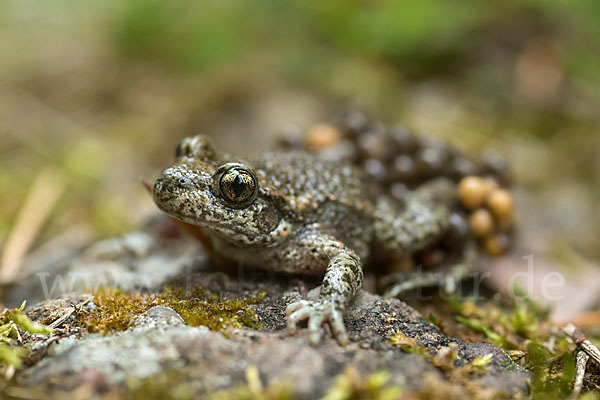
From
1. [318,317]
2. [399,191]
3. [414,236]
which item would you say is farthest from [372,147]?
[318,317]

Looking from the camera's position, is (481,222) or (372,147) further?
(372,147)

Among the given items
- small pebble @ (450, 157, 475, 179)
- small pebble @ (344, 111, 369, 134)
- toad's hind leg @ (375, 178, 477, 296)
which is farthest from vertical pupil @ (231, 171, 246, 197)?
small pebble @ (450, 157, 475, 179)

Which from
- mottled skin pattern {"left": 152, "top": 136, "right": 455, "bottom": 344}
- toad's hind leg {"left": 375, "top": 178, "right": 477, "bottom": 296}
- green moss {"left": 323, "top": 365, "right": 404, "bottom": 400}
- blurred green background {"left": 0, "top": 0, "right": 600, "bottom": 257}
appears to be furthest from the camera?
blurred green background {"left": 0, "top": 0, "right": 600, "bottom": 257}

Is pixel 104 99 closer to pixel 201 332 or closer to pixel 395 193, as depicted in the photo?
pixel 395 193

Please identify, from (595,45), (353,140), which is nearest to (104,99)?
(353,140)

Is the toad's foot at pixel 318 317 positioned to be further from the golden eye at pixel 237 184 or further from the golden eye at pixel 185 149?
the golden eye at pixel 185 149

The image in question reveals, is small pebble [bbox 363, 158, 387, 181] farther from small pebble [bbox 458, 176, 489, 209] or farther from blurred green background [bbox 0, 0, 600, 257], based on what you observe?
blurred green background [bbox 0, 0, 600, 257]

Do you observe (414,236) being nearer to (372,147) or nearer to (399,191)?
(399,191)
